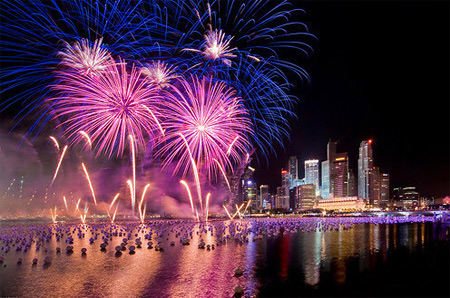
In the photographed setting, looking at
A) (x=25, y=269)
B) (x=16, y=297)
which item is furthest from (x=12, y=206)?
(x=16, y=297)

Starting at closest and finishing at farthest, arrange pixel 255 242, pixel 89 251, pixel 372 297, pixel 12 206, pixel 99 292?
1. pixel 372 297
2. pixel 99 292
3. pixel 89 251
4. pixel 255 242
5. pixel 12 206

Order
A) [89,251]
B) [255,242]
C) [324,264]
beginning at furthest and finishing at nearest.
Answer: [255,242], [89,251], [324,264]

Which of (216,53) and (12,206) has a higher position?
(216,53)

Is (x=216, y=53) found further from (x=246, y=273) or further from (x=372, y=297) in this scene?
(x=372, y=297)

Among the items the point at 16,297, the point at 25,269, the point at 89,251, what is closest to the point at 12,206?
the point at 89,251

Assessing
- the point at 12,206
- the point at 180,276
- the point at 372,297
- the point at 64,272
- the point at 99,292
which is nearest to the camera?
the point at 372,297

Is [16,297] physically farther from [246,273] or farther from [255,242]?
[255,242]

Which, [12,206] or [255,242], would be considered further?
[12,206]

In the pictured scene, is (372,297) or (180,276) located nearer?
(372,297)

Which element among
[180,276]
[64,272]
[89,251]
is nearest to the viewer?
[180,276]
